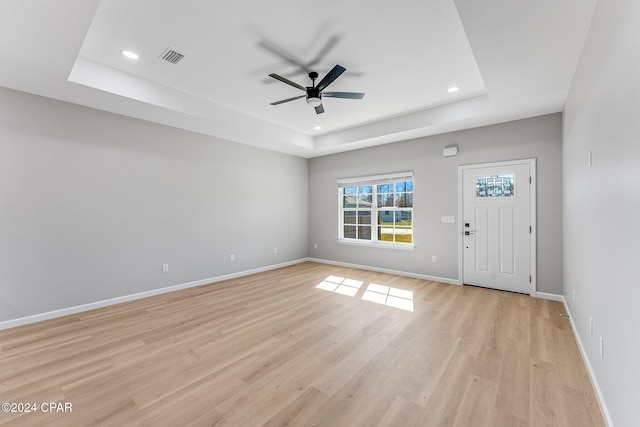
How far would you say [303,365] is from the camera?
2291mm

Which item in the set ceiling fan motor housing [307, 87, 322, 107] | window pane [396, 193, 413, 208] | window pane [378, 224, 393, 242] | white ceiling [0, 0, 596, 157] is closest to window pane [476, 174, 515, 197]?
white ceiling [0, 0, 596, 157]

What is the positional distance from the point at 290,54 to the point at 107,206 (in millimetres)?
3305

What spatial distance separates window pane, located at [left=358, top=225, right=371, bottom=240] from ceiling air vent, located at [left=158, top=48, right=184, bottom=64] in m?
4.62

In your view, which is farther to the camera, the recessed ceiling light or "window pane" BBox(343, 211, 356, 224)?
"window pane" BBox(343, 211, 356, 224)

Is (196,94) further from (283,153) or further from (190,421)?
(190,421)

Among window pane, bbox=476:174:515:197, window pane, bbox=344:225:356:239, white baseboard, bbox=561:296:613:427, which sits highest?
window pane, bbox=476:174:515:197

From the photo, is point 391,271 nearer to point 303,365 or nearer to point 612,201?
point 303,365

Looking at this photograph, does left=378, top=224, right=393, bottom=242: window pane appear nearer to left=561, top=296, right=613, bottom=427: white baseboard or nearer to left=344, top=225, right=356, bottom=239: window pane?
left=344, top=225, right=356, bottom=239: window pane

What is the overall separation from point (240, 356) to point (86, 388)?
1132 mm

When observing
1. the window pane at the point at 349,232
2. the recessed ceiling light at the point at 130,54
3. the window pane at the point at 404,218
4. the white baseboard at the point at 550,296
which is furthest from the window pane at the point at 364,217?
the recessed ceiling light at the point at 130,54

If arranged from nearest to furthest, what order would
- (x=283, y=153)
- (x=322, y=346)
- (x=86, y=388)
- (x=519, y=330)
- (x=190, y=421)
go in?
(x=190, y=421) → (x=86, y=388) → (x=322, y=346) → (x=519, y=330) → (x=283, y=153)

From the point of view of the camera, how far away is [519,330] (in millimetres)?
2926

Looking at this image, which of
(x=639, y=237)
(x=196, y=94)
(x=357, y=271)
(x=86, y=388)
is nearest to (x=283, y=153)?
(x=196, y=94)

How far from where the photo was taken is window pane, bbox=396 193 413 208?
5.38 metres
